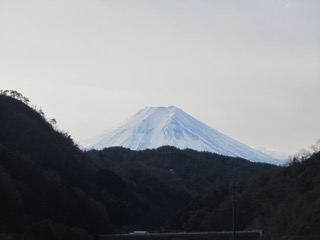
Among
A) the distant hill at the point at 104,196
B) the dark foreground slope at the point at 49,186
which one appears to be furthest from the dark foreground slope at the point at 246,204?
the dark foreground slope at the point at 49,186

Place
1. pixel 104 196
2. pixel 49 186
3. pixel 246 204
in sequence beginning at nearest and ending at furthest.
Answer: pixel 49 186, pixel 104 196, pixel 246 204

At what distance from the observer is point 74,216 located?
201 ft

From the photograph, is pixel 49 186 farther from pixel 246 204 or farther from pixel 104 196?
pixel 246 204

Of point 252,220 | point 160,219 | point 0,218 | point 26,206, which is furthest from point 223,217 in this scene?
point 0,218

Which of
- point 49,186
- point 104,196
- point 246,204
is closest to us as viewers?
point 49,186

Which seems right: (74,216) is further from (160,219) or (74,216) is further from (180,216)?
(160,219)

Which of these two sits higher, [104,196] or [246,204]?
[246,204]

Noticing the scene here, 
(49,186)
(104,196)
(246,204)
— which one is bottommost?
(49,186)

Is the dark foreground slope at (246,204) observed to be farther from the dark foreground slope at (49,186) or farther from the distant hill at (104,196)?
the dark foreground slope at (49,186)

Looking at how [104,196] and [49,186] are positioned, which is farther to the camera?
[104,196]

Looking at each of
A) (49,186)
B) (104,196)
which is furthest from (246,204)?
(49,186)

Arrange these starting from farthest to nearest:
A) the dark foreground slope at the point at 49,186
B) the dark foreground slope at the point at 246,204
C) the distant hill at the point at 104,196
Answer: the dark foreground slope at the point at 246,204 < the dark foreground slope at the point at 49,186 < the distant hill at the point at 104,196

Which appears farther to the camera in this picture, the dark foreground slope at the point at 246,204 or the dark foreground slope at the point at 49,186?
the dark foreground slope at the point at 246,204

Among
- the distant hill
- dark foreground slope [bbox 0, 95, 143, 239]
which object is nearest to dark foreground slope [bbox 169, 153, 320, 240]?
the distant hill
